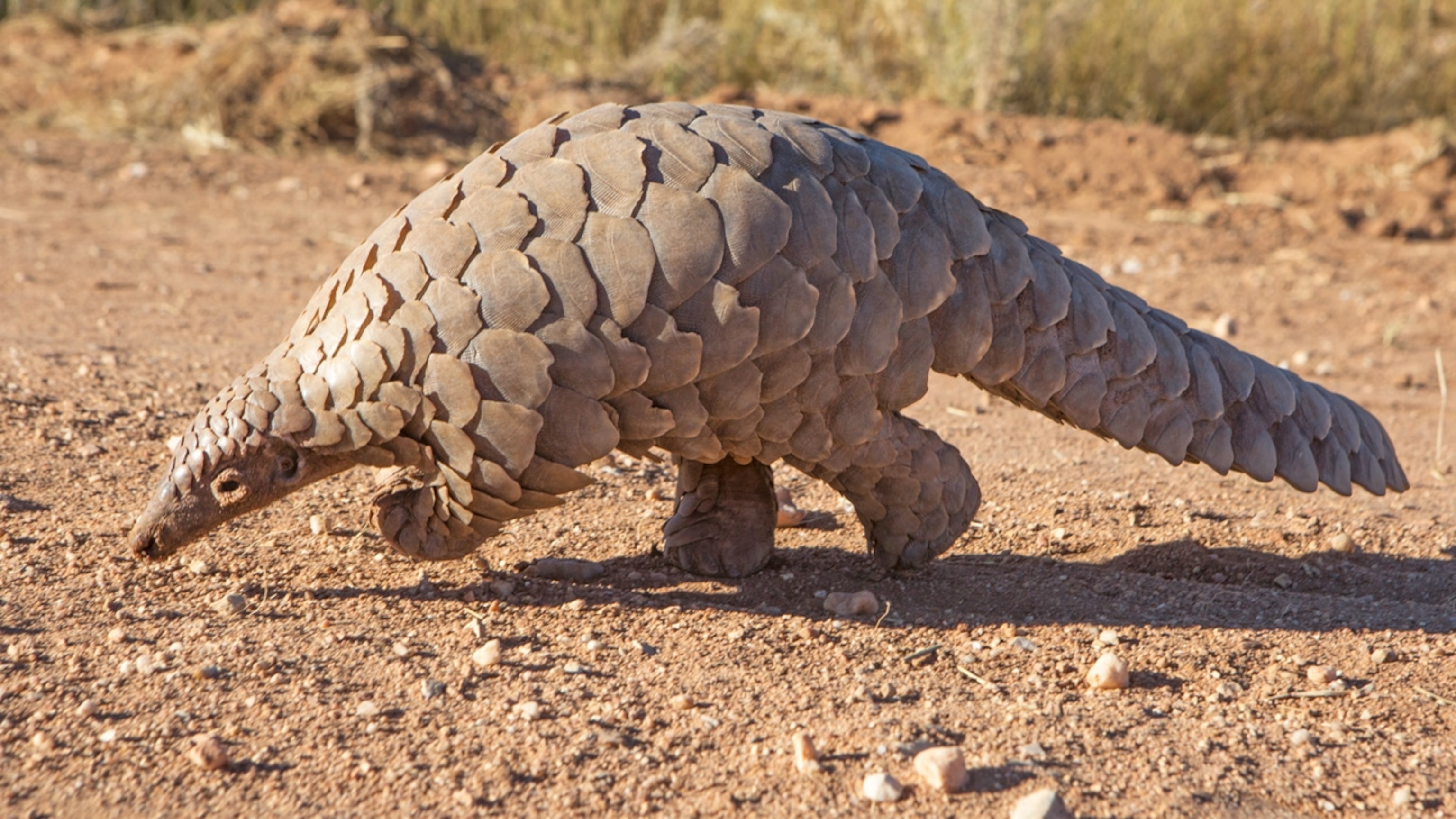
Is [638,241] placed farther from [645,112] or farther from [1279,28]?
[1279,28]

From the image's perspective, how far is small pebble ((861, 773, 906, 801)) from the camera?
101 inches

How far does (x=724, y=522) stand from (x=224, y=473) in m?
1.27

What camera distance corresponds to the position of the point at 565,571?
367cm

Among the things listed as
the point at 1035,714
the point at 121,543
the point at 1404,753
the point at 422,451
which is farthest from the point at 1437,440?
the point at 121,543

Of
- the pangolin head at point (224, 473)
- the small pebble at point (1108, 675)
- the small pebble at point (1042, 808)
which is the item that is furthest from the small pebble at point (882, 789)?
the pangolin head at point (224, 473)

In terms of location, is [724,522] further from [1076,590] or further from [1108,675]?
[1108,675]

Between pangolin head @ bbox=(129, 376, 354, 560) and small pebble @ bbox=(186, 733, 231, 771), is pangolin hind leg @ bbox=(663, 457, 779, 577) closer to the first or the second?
pangolin head @ bbox=(129, 376, 354, 560)

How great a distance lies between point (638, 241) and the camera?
293 cm

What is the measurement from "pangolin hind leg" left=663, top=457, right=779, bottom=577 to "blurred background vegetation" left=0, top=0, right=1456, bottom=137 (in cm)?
681

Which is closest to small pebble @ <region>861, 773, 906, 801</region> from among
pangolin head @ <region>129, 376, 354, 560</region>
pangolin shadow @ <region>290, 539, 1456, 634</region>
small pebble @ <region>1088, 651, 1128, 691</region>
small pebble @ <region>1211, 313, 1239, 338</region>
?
small pebble @ <region>1088, 651, 1128, 691</region>

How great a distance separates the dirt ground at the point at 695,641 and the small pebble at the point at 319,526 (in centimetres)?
1

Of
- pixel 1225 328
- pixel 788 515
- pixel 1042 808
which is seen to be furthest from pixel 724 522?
pixel 1225 328

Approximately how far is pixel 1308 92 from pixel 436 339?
9123mm

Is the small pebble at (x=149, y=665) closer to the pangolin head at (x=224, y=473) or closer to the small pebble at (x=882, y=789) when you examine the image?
the pangolin head at (x=224, y=473)
